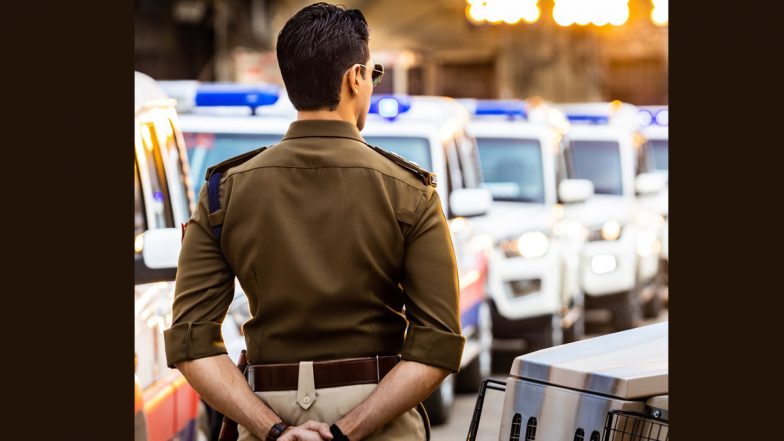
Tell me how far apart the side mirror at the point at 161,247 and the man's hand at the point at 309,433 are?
7.17 ft

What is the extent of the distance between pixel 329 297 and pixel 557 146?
10.7 metres

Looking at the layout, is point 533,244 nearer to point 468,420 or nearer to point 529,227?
point 529,227

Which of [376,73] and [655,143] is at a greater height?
[655,143]

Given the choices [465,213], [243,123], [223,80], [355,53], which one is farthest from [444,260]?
[223,80]

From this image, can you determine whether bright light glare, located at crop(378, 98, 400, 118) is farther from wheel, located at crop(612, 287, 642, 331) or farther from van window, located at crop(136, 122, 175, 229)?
wheel, located at crop(612, 287, 642, 331)

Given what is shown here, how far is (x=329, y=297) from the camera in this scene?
2641 mm

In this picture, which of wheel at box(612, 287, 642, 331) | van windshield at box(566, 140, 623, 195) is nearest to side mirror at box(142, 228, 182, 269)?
wheel at box(612, 287, 642, 331)

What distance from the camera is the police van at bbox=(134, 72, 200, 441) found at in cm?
479

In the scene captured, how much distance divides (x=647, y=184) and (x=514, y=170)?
11.9 ft

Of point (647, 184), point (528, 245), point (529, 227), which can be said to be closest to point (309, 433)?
point (528, 245)

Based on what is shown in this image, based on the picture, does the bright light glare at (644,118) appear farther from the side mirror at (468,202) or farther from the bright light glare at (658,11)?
the side mirror at (468,202)

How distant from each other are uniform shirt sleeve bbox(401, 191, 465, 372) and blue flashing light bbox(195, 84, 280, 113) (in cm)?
529

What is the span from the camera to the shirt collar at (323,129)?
2.72 m

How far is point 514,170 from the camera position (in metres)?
12.2
